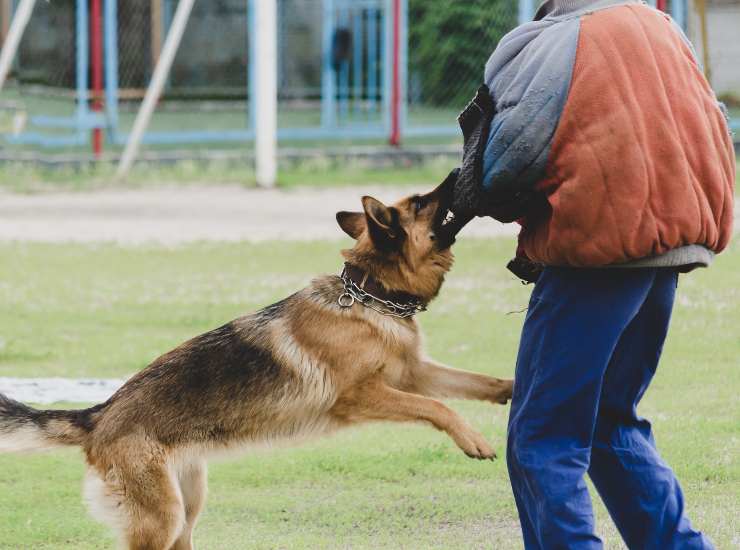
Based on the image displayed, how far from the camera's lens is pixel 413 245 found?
4.78 metres

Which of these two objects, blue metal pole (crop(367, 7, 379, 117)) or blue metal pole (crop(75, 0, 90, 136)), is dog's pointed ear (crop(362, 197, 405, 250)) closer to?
blue metal pole (crop(75, 0, 90, 136))

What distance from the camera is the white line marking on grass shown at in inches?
281

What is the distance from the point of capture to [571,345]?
3.65 metres

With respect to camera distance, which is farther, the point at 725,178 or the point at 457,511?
the point at 457,511

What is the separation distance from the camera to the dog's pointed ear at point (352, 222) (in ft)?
16.8

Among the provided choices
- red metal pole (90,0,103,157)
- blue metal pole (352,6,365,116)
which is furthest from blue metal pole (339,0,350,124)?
red metal pole (90,0,103,157)

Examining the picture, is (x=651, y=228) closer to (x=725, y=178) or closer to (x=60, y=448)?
(x=725, y=178)

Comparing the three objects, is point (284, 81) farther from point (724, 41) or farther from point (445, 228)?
point (445, 228)

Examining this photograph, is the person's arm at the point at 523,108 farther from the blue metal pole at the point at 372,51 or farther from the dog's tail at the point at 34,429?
the blue metal pole at the point at 372,51

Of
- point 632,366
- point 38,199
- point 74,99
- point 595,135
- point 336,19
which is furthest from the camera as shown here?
point 336,19

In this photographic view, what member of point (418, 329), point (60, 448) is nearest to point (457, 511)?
point (418, 329)

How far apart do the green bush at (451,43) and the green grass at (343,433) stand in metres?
11.3

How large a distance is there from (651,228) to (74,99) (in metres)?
18.9

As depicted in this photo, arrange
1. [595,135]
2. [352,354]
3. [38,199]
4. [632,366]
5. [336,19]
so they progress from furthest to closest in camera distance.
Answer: [336,19] < [38,199] < [352,354] < [632,366] < [595,135]
